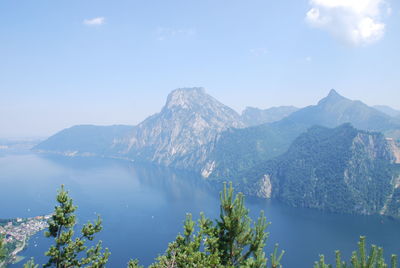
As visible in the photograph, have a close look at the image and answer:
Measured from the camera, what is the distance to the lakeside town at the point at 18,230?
12462 cm

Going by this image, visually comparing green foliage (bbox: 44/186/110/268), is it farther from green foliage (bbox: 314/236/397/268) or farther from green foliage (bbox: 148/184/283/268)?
green foliage (bbox: 314/236/397/268)

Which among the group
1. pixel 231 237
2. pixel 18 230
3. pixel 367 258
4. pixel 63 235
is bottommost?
pixel 18 230

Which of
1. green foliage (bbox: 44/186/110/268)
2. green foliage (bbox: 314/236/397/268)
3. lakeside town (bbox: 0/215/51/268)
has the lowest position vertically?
lakeside town (bbox: 0/215/51/268)

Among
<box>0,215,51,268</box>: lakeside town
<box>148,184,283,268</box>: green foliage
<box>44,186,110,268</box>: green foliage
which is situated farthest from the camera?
<box>0,215,51,268</box>: lakeside town

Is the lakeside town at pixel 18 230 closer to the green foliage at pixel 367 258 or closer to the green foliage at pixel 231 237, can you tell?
the green foliage at pixel 231 237

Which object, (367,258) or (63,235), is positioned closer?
(367,258)

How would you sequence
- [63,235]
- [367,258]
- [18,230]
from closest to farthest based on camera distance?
1. [367,258]
2. [63,235]
3. [18,230]

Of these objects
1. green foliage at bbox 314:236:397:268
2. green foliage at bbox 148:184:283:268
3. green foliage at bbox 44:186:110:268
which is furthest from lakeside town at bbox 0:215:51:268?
green foliage at bbox 314:236:397:268

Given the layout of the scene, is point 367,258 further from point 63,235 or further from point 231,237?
point 63,235

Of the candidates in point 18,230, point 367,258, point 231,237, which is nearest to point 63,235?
point 231,237

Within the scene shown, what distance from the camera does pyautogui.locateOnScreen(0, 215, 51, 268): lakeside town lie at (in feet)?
409

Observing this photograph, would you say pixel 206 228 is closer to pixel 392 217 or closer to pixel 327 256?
pixel 327 256

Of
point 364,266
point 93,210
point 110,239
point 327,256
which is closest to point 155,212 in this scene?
point 93,210

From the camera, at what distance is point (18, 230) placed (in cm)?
14675
